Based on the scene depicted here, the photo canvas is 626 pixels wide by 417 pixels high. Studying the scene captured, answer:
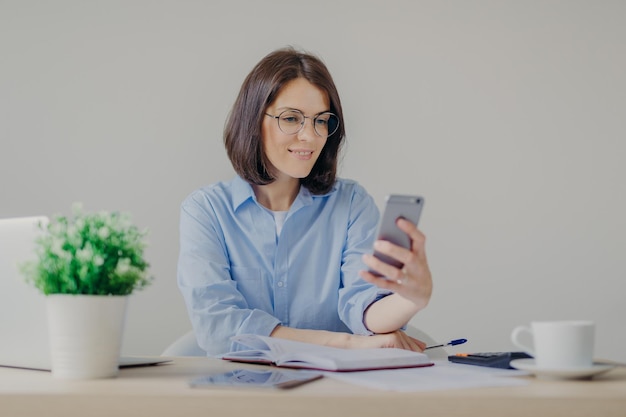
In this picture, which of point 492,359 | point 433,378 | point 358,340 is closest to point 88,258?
point 433,378

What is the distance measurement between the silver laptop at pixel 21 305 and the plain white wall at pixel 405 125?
1.88 m

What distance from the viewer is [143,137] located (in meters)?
3.24

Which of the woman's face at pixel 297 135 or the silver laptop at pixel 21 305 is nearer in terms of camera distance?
the silver laptop at pixel 21 305

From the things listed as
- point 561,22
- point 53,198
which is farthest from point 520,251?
point 53,198

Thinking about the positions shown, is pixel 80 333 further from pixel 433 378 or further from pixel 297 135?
pixel 297 135

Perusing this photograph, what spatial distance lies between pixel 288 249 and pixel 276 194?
0.20 metres

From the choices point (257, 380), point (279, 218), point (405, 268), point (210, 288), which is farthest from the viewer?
point (279, 218)

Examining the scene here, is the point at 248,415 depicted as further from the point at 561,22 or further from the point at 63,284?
the point at 561,22

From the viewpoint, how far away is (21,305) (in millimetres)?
1302

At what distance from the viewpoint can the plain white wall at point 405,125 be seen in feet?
10.6

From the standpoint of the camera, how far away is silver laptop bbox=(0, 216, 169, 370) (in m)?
1.29

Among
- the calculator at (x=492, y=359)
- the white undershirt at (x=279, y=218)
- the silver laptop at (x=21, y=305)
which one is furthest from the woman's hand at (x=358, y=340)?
the silver laptop at (x=21, y=305)

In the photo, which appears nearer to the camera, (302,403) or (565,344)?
(302,403)

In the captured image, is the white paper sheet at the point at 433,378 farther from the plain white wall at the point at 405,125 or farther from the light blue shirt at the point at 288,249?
the plain white wall at the point at 405,125
